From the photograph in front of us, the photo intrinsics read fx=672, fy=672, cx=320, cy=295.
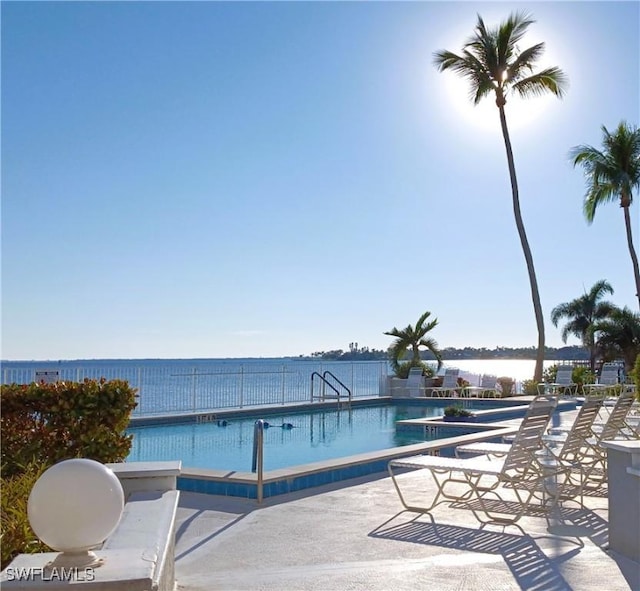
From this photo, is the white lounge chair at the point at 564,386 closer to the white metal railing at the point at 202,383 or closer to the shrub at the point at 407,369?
the shrub at the point at 407,369

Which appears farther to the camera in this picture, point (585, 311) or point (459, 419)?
point (585, 311)

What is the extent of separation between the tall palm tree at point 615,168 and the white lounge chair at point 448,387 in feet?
24.9

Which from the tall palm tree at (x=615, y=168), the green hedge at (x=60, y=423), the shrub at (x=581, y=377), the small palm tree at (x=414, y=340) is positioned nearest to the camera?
the green hedge at (x=60, y=423)

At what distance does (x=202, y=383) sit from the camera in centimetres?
1547

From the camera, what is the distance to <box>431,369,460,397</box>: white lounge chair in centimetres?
1958

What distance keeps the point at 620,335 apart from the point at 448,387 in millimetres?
11097

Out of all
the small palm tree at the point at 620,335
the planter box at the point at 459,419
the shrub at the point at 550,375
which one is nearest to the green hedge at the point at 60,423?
Result: the planter box at the point at 459,419

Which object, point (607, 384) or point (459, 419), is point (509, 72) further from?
point (459, 419)

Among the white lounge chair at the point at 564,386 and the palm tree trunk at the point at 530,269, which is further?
the white lounge chair at the point at 564,386

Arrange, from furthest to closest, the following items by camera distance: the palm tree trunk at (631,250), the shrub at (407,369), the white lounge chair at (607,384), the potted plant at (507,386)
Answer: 1. the palm tree trunk at (631,250)
2. the shrub at (407,369)
3. the potted plant at (507,386)
4. the white lounge chair at (607,384)

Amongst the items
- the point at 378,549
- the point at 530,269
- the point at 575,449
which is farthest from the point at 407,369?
the point at 378,549

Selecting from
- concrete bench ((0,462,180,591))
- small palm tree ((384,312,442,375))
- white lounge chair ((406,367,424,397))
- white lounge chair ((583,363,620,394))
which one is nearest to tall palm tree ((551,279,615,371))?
white lounge chair ((583,363,620,394))

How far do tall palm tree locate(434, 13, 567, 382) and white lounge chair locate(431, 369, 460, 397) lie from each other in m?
2.39

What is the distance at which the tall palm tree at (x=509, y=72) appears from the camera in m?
19.5
